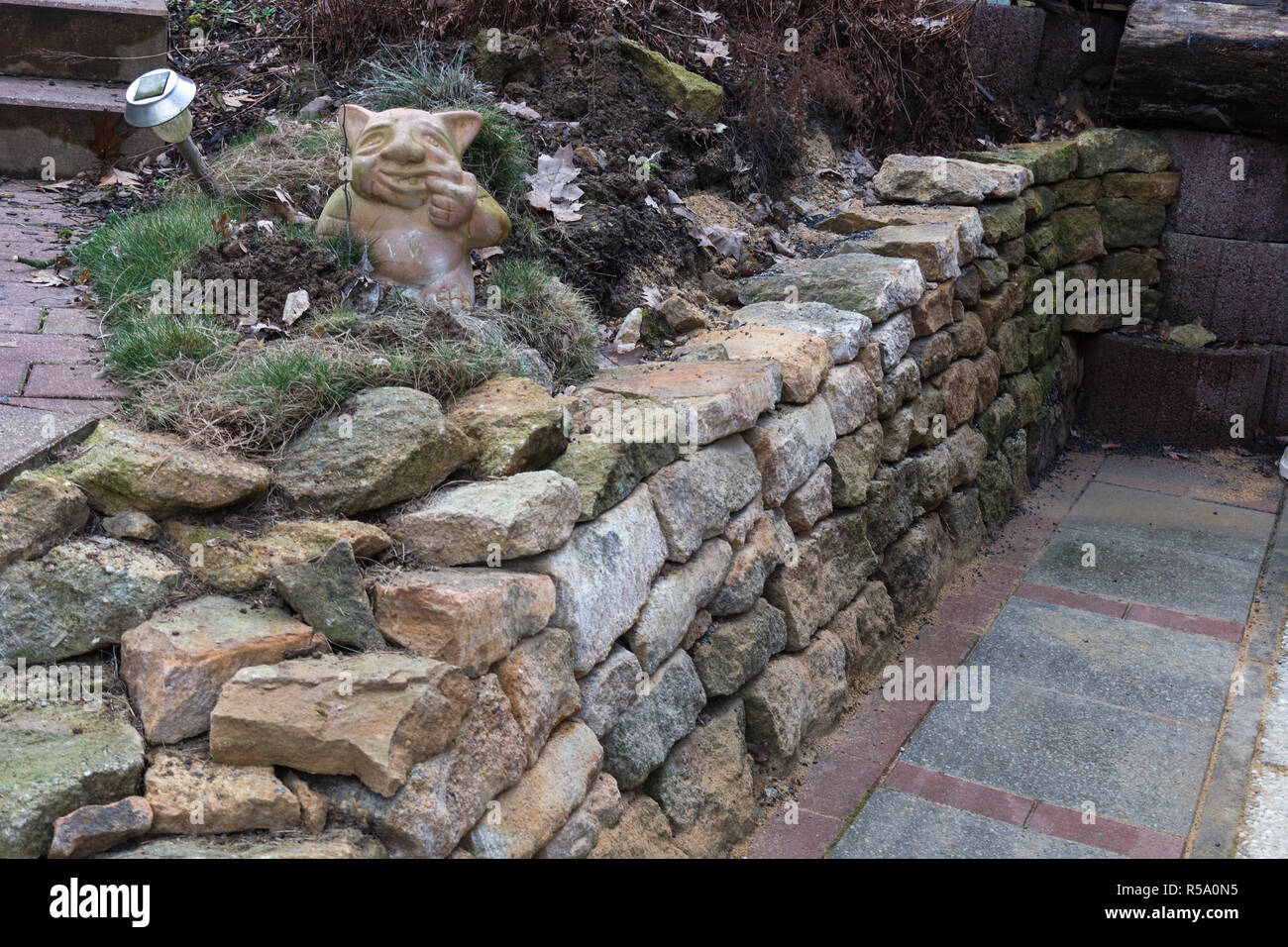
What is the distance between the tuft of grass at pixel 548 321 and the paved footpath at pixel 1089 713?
1499 mm

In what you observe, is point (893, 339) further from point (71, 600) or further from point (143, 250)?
point (71, 600)

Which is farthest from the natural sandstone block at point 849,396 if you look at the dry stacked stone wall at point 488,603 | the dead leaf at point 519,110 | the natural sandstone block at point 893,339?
the dead leaf at point 519,110

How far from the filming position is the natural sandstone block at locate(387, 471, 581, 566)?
261 cm

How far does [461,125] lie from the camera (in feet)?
11.4

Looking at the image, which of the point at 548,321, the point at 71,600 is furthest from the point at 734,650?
the point at 71,600

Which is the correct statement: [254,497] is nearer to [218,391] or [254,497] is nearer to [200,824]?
[218,391]

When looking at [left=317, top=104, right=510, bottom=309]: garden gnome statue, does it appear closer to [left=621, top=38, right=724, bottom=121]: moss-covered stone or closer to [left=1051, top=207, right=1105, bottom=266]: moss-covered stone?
[left=621, top=38, right=724, bottom=121]: moss-covered stone

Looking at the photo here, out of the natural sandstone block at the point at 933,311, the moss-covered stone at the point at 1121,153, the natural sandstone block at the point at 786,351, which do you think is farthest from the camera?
the moss-covered stone at the point at 1121,153

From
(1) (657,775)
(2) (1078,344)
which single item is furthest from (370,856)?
(2) (1078,344)

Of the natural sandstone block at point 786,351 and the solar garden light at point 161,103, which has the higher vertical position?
the solar garden light at point 161,103

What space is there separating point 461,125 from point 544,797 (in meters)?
1.92

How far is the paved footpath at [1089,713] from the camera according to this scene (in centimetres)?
359

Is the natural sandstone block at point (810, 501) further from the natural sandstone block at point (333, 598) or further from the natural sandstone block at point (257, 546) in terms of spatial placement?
the natural sandstone block at point (333, 598)

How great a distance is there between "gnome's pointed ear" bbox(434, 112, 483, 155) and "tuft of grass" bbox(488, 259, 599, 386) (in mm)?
457
